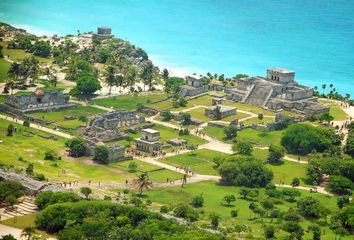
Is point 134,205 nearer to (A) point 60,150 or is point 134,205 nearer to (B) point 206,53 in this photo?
(A) point 60,150

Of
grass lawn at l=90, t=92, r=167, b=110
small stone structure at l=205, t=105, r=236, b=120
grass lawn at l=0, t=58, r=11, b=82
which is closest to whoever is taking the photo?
small stone structure at l=205, t=105, r=236, b=120

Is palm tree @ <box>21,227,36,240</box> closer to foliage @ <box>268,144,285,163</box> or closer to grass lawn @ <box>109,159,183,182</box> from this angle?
grass lawn @ <box>109,159,183,182</box>

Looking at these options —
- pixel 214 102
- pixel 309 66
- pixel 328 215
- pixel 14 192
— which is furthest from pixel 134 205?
pixel 309 66

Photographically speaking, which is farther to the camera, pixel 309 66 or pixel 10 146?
pixel 309 66

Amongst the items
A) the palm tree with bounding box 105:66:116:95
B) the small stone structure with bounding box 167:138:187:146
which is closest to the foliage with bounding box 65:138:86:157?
the small stone structure with bounding box 167:138:187:146

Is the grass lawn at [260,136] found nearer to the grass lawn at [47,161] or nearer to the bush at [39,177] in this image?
the grass lawn at [47,161]

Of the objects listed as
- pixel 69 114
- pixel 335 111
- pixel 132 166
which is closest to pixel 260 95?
pixel 335 111
